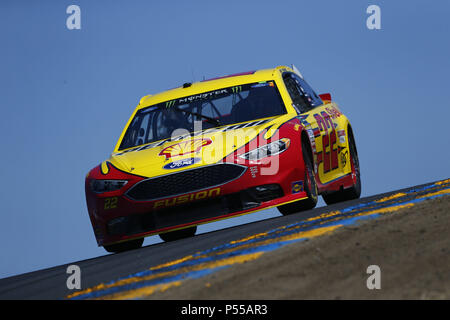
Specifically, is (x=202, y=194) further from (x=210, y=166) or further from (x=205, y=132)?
(x=205, y=132)

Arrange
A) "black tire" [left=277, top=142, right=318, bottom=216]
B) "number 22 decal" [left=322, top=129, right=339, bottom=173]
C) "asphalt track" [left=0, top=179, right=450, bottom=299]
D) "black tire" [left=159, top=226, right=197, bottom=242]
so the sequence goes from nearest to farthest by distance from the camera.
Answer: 1. "asphalt track" [left=0, top=179, right=450, bottom=299]
2. "black tire" [left=277, top=142, right=318, bottom=216]
3. "number 22 decal" [left=322, top=129, right=339, bottom=173]
4. "black tire" [left=159, top=226, right=197, bottom=242]

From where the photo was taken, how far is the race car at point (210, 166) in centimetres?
796

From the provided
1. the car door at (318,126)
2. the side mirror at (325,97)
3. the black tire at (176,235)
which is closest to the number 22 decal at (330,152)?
the car door at (318,126)

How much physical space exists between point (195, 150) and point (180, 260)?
99.0 inches

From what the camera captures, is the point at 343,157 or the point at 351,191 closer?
the point at 343,157

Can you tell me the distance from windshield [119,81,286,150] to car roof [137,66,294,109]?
0.38ft

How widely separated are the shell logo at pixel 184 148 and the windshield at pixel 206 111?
0.56m

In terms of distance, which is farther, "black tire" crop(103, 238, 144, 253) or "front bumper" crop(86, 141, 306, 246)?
"black tire" crop(103, 238, 144, 253)

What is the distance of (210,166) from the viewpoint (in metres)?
7.93

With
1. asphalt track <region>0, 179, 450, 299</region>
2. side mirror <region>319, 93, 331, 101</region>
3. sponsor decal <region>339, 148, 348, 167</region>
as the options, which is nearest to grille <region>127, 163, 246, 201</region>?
asphalt track <region>0, 179, 450, 299</region>

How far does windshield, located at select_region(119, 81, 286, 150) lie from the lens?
898 centimetres

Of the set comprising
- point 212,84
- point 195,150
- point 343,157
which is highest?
point 212,84
